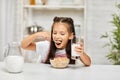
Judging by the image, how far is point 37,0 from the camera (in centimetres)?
311

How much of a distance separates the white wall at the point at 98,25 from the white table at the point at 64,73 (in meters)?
1.72

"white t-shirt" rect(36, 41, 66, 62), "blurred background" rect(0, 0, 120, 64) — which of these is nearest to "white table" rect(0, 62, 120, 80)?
"white t-shirt" rect(36, 41, 66, 62)

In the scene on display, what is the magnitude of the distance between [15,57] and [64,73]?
27 centimetres

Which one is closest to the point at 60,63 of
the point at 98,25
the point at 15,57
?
the point at 15,57

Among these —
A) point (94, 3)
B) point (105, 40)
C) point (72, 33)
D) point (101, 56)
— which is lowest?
point (101, 56)

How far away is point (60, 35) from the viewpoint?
163 cm

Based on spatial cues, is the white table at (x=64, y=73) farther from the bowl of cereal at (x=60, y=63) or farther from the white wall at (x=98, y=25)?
the white wall at (x=98, y=25)

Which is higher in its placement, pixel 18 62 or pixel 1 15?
pixel 1 15

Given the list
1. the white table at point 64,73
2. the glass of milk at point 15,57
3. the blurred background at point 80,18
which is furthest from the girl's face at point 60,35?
the blurred background at point 80,18

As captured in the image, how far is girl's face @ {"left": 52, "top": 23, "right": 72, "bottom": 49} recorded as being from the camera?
5.33ft

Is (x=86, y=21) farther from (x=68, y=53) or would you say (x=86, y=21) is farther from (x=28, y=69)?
(x=28, y=69)

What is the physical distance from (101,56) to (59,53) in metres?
1.55

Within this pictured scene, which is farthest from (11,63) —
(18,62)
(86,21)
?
(86,21)

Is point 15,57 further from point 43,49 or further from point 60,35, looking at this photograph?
point 43,49
